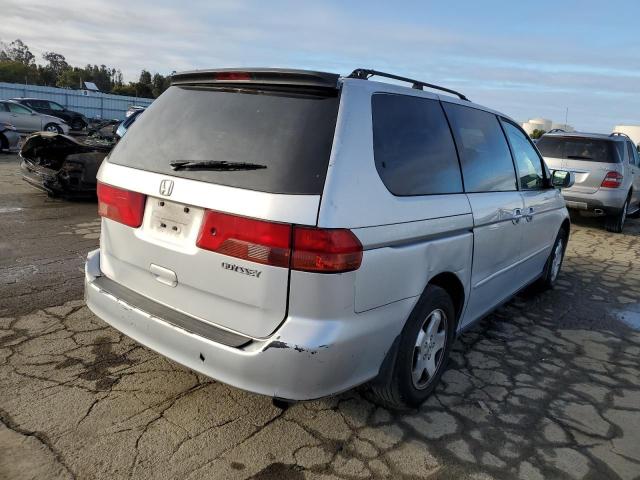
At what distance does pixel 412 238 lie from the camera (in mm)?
2607

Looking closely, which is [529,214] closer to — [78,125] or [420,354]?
[420,354]

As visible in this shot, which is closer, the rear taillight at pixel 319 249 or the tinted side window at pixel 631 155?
the rear taillight at pixel 319 249

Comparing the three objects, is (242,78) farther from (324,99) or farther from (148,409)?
(148,409)

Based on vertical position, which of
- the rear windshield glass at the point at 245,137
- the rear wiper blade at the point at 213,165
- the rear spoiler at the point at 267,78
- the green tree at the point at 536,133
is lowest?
the rear wiper blade at the point at 213,165

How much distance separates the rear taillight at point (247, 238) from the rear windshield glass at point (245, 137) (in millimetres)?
157

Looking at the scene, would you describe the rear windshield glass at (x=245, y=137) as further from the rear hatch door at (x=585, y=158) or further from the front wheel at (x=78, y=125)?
the front wheel at (x=78, y=125)

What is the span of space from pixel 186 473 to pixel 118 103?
4048 cm

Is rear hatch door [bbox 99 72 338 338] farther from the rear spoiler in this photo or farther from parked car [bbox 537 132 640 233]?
parked car [bbox 537 132 640 233]

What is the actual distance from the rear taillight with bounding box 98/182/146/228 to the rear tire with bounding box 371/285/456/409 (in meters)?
Answer: 1.49

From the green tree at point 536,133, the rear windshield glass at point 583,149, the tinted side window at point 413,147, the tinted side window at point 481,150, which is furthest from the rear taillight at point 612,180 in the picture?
the green tree at point 536,133

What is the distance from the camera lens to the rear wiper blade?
2357 mm

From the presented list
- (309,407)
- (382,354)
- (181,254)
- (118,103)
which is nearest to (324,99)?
(181,254)

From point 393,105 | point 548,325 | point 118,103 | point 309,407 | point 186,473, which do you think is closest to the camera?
point 186,473

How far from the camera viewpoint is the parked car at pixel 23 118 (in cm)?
1820
